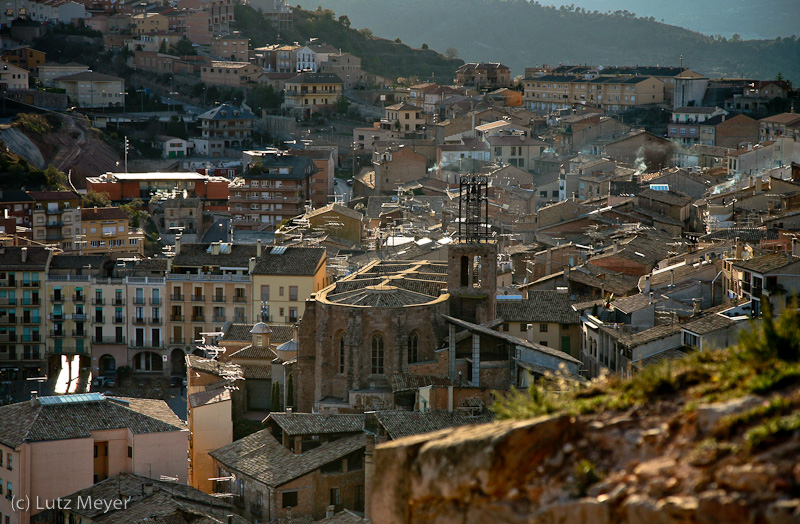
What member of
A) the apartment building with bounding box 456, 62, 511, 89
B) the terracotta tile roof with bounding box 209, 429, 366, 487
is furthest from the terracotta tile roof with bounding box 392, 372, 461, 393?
the apartment building with bounding box 456, 62, 511, 89

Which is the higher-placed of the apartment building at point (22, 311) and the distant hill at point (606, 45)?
the distant hill at point (606, 45)

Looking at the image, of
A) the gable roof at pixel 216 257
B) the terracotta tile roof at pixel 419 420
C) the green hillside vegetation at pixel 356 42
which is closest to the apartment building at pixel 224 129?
the green hillside vegetation at pixel 356 42

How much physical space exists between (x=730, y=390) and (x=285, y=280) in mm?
40710

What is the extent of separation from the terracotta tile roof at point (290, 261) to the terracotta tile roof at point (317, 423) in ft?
61.4

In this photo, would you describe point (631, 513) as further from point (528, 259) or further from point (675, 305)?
point (528, 259)

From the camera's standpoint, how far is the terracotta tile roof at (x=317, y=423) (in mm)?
27516

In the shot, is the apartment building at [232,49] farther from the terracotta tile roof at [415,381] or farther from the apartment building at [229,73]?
the terracotta tile roof at [415,381]

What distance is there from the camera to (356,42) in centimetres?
13450

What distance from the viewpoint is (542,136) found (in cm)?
8412

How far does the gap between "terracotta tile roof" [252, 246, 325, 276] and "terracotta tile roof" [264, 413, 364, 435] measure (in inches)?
737

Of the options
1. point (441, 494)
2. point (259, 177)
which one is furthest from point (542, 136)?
point (441, 494)

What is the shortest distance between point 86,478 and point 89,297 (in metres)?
23.1

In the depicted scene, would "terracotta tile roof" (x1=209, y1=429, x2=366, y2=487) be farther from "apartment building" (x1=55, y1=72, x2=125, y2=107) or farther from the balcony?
"apartment building" (x1=55, y1=72, x2=125, y2=107)

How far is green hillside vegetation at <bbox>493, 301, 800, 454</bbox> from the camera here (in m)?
6.72
